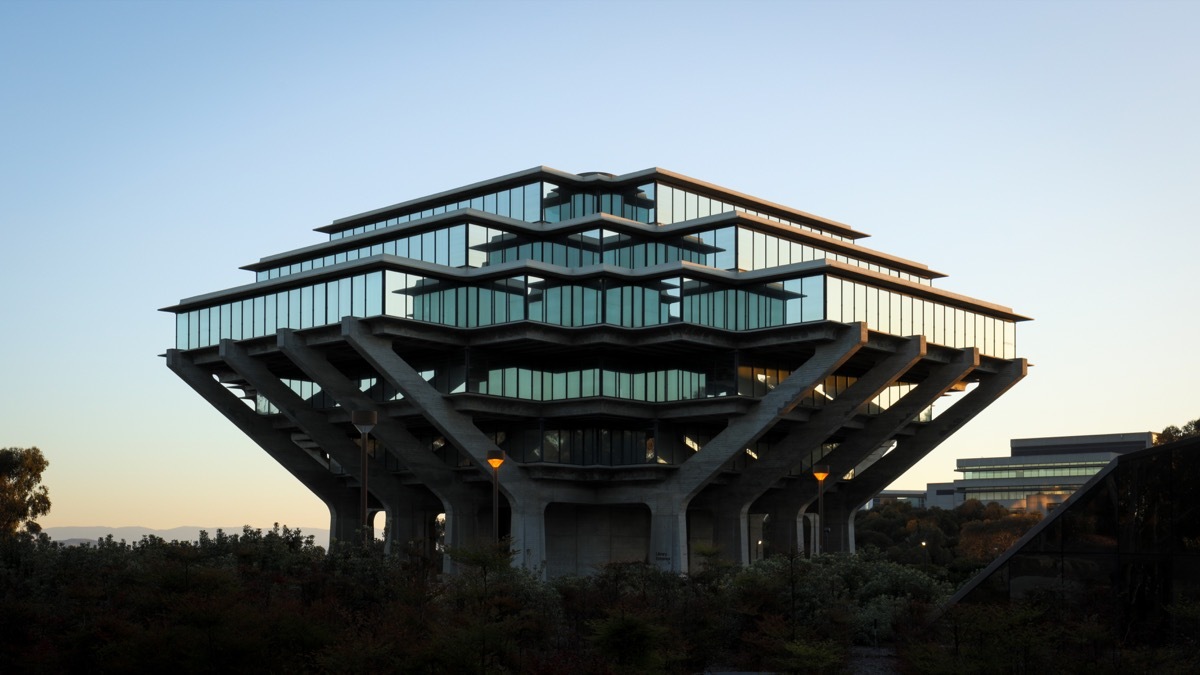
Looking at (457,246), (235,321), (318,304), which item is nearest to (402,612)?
(318,304)

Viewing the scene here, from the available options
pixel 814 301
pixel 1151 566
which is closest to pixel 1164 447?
pixel 1151 566

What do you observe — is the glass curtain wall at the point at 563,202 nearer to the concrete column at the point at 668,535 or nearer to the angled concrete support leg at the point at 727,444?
the angled concrete support leg at the point at 727,444

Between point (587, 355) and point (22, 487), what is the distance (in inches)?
2117

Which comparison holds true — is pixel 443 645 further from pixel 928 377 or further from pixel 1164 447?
pixel 928 377

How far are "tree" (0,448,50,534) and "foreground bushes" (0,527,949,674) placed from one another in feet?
218

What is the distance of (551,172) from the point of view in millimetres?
79125

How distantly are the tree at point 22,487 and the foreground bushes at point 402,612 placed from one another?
2616 inches

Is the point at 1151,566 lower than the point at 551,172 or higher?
lower

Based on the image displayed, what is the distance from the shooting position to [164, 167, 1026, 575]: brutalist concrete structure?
72000 millimetres

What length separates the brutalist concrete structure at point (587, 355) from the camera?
72.0 meters

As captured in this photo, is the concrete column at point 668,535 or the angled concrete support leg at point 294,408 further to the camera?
the angled concrete support leg at point 294,408

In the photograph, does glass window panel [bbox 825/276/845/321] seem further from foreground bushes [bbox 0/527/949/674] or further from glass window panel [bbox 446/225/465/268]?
foreground bushes [bbox 0/527/949/674]

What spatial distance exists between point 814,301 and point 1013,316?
19698 millimetres

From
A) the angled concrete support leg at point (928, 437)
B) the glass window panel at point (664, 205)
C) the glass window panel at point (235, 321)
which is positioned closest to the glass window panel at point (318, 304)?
the glass window panel at point (235, 321)
